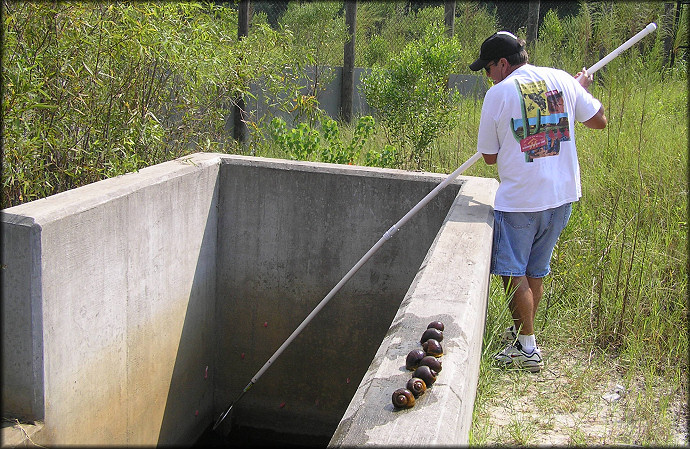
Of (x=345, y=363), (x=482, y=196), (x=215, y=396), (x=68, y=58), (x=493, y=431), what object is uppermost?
(x=68, y=58)

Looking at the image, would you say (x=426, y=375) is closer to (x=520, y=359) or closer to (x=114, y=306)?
(x=520, y=359)

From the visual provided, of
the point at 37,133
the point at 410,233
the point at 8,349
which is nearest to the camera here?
the point at 8,349

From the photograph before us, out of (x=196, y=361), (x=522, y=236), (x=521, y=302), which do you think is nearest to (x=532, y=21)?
(x=522, y=236)

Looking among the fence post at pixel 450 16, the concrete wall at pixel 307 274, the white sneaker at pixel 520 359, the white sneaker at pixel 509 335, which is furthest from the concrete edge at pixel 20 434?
the fence post at pixel 450 16

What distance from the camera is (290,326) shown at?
5.40 meters

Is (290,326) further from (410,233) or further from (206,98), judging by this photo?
(206,98)

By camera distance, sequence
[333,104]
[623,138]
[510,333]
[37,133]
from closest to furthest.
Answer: [37,133], [510,333], [623,138], [333,104]

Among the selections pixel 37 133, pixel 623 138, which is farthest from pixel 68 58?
pixel 623 138

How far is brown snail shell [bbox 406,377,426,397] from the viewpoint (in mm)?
2189

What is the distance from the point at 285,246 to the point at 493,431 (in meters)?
2.40

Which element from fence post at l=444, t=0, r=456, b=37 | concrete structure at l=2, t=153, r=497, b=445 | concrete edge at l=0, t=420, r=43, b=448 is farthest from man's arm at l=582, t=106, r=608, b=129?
fence post at l=444, t=0, r=456, b=37

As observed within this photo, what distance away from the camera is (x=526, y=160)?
3697 mm

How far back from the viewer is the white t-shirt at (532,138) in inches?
145

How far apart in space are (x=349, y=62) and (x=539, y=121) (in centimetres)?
604
